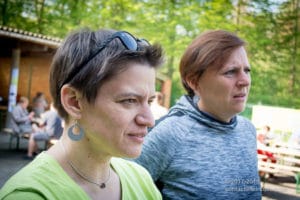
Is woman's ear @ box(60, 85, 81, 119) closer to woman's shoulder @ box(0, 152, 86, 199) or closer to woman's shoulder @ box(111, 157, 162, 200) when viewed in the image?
woman's shoulder @ box(0, 152, 86, 199)

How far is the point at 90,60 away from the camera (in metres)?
1.20

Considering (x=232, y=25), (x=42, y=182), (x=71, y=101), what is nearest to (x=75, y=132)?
(x=71, y=101)

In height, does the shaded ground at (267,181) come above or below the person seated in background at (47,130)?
below

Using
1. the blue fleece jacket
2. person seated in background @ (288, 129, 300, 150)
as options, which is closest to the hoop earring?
the blue fleece jacket

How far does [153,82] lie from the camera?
1.29 metres

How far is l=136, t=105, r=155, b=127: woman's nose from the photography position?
121 centimetres

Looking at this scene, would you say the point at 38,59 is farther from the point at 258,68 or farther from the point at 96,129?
the point at 96,129

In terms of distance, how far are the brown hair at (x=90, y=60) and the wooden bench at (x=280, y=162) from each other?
277 inches

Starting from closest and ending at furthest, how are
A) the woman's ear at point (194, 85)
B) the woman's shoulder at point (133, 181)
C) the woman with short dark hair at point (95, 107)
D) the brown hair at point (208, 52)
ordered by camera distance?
the woman with short dark hair at point (95, 107) → the woman's shoulder at point (133, 181) → the brown hair at point (208, 52) → the woman's ear at point (194, 85)

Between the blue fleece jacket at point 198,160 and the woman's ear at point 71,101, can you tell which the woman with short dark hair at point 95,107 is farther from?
the blue fleece jacket at point 198,160

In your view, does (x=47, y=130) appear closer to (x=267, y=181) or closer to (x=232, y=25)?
(x=267, y=181)

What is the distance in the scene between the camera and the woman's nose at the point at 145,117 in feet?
3.99

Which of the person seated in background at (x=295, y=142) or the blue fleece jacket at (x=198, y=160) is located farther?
the person seated in background at (x=295, y=142)

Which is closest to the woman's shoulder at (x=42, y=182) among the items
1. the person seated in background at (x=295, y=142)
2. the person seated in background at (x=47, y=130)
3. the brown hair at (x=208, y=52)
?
the brown hair at (x=208, y=52)
